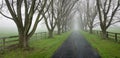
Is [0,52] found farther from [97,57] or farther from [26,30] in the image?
[97,57]

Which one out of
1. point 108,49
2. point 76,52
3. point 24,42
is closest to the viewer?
point 76,52

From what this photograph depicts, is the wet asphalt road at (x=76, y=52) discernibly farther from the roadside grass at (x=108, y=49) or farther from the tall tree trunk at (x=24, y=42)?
the tall tree trunk at (x=24, y=42)

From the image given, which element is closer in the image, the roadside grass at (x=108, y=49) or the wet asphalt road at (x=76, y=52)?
the wet asphalt road at (x=76, y=52)

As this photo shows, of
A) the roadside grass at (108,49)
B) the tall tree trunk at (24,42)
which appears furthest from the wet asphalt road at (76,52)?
the tall tree trunk at (24,42)

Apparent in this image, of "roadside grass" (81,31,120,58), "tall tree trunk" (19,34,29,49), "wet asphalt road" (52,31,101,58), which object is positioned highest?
"tall tree trunk" (19,34,29,49)

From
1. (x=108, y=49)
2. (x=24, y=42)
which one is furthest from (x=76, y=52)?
(x=24, y=42)

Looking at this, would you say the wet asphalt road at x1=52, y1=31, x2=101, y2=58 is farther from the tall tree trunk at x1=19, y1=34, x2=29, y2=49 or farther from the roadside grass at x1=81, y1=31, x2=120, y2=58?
the tall tree trunk at x1=19, y1=34, x2=29, y2=49

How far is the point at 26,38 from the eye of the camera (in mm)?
14594

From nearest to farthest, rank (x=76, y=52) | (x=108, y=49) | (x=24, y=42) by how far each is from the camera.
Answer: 1. (x=76, y=52)
2. (x=108, y=49)
3. (x=24, y=42)

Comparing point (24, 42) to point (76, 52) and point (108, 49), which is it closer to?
point (76, 52)

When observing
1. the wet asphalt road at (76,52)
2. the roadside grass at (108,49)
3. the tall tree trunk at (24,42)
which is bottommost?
the roadside grass at (108,49)

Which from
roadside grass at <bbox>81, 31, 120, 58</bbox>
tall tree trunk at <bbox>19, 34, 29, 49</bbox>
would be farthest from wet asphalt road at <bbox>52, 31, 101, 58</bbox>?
tall tree trunk at <bbox>19, 34, 29, 49</bbox>

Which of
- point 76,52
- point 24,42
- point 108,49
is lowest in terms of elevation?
point 108,49

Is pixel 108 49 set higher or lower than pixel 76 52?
lower
